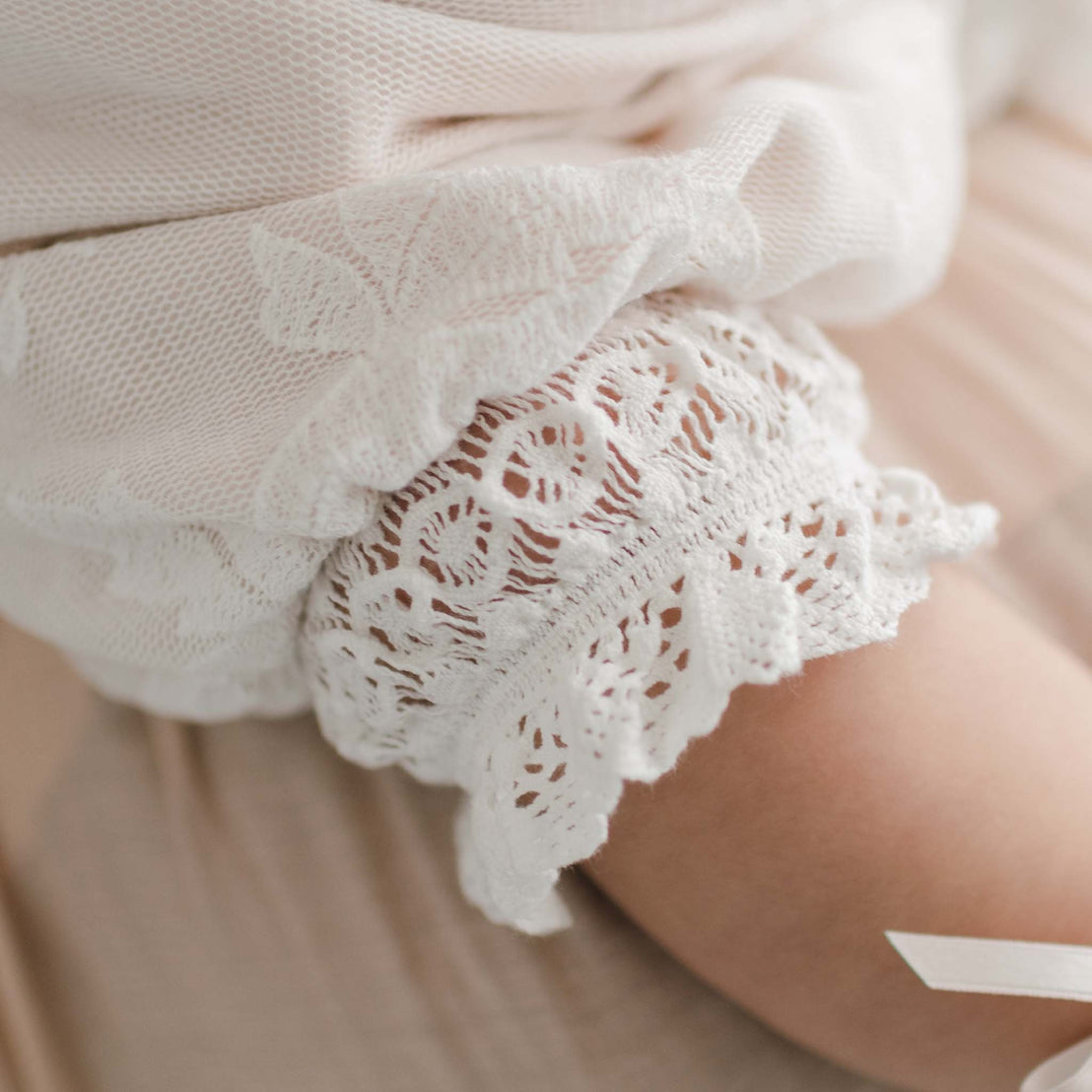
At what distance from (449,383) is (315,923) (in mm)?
414

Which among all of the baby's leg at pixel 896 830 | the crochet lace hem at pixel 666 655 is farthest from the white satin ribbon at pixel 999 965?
the crochet lace hem at pixel 666 655

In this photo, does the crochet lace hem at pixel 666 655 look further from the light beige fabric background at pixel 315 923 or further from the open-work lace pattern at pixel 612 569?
the light beige fabric background at pixel 315 923

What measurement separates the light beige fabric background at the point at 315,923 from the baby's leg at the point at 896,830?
141 millimetres

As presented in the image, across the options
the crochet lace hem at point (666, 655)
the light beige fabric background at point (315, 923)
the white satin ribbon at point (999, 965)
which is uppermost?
the crochet lace hem at point (666, 655)

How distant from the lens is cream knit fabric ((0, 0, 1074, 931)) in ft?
1.25

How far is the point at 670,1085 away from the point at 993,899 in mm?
256

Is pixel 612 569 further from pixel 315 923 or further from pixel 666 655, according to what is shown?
pixel 315 923

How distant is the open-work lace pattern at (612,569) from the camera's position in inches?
15.2

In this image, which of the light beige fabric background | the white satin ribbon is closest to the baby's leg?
the white satin ribbon

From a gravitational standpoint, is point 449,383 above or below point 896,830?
above

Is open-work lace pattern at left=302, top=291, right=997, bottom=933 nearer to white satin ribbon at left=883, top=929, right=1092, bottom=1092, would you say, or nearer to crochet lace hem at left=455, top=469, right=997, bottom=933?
crochet lace hem at left=455, top=469, right=997, bottom=933

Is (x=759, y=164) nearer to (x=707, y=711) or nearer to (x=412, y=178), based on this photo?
(x=412, y=178)

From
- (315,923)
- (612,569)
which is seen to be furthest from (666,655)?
(315,923)

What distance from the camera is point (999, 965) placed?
0.44m
